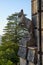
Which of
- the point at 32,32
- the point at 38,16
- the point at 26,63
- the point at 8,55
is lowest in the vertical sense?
the point at 8,55

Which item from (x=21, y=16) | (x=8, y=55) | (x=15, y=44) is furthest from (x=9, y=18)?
(x=21, y=16)

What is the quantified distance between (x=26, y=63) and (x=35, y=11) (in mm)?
567

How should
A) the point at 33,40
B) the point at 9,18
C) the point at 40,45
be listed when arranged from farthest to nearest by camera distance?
the point at 9,18, the point at 33,40, the point at 40,45

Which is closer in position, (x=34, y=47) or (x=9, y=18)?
(x=34, y=47)

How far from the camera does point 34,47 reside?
213 centimetres

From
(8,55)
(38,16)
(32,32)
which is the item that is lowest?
(8,55)

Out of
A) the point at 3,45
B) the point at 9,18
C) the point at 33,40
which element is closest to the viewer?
the point at 33,40

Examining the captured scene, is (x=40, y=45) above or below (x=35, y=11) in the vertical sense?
below

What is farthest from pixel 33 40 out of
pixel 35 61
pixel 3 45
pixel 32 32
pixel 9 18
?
pixel 9 18

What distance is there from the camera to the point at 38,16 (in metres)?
2.06

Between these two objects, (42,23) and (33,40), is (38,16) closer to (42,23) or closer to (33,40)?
(42,23)

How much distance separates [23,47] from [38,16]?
0.42m

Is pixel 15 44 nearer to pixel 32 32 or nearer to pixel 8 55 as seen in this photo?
pixel 8 55

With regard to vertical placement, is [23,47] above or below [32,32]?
below
